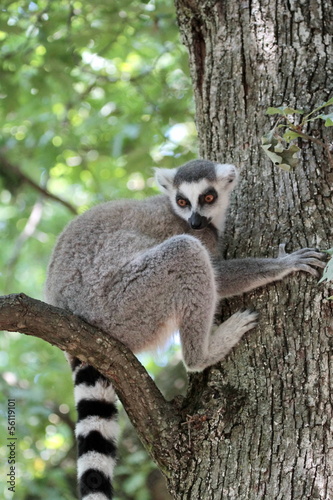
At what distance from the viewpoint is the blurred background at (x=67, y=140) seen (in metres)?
6.73

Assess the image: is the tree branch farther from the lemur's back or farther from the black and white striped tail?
the lemur's back

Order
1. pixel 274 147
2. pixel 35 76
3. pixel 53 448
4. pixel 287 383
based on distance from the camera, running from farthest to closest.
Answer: pixel 53 448 < pixel 35 76 < pixel 287 383 < pixel 274 147

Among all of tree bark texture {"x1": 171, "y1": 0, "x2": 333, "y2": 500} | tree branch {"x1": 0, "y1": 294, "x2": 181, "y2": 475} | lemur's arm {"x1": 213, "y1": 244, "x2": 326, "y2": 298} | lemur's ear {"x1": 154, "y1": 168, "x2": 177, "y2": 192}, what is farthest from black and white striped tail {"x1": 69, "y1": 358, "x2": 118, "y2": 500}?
lemur's ear {"x1": 154, "y1": 168, "x2": 177, "y2": 192}

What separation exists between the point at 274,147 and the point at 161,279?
140 cm

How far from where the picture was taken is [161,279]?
3.97 metres

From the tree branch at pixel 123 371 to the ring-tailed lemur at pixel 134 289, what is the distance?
390mm

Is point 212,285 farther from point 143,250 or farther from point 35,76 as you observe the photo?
point 35,76

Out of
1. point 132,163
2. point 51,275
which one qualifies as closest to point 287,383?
point 51,275

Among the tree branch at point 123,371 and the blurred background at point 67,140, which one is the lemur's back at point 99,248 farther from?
the blurred background at point 67,140

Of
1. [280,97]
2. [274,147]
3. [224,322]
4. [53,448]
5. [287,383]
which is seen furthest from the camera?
[53,448]

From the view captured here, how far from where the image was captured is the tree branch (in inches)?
130

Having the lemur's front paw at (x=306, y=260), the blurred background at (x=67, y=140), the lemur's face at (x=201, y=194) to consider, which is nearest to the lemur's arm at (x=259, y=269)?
the lemur's front paw at (x=306, y=260)

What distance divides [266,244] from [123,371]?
A: 1.32m

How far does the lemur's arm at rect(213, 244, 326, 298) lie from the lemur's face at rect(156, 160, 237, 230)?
28.8 inches
